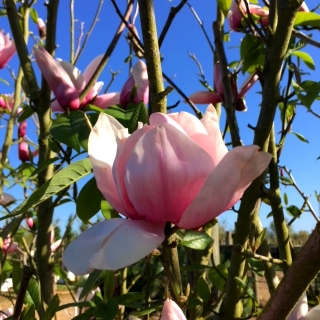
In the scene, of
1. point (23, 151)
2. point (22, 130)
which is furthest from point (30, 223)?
point (22, 130)

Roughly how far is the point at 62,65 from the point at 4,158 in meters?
1.13

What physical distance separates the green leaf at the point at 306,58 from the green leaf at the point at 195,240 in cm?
68

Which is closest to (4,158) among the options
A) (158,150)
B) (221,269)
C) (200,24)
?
(200,24)

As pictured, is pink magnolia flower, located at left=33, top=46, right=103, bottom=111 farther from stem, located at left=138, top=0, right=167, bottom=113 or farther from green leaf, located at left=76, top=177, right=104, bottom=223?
stem, located at left=138, top=0, right=167, bottom=113

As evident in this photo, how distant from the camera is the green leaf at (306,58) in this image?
3.33 feet

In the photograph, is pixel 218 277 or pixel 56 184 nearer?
pixel 56 184

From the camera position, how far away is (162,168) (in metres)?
0.35

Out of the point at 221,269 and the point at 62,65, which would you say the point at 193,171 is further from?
the point at 221,269

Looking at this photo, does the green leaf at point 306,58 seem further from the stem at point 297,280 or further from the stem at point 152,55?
the stem at point 297,280

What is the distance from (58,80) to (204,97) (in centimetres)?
39

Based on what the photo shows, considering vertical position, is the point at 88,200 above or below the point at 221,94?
below

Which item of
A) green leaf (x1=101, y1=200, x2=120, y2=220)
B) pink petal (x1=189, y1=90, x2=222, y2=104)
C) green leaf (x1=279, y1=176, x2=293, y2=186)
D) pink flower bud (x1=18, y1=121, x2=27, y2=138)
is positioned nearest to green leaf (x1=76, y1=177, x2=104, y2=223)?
green leaf (x1=101, y1=200, x2=120, y2=220)

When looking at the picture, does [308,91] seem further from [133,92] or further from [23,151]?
[23,151]

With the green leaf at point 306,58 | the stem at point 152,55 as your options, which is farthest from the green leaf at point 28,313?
the green leaf at point 306,58
